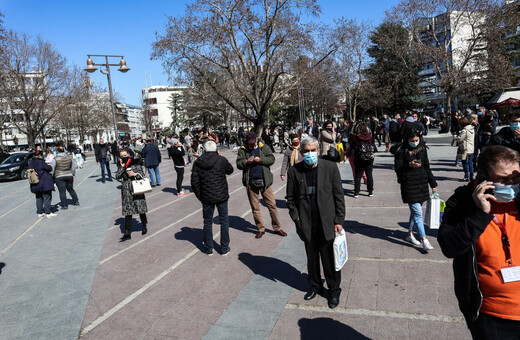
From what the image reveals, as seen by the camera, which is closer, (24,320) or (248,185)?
(24,320)

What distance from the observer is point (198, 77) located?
82.2 ft

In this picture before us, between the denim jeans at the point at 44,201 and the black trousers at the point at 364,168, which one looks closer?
the black trousers at the point at 364,168

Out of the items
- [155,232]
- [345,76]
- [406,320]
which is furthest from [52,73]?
[406,320]

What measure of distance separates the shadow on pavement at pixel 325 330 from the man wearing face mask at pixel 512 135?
426cm

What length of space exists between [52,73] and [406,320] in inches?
1464

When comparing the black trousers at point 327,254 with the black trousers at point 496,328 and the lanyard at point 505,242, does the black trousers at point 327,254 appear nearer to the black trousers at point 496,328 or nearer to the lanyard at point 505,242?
the black trousers at point 496,328

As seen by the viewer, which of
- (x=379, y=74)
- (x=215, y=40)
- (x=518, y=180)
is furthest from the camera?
(x=379, y=74)

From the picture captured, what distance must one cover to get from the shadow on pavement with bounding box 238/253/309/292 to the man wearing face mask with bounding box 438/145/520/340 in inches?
98.4

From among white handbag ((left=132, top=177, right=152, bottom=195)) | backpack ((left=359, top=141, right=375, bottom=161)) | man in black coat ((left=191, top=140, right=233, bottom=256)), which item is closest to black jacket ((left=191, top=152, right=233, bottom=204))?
man in black coat ((left=191, top=140, right=233, bottom=256))

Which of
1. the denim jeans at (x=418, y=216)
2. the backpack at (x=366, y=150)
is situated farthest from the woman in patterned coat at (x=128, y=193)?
the backpack at (x=366, y=150)

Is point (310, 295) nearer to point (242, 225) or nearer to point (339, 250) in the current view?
point (339, 250)

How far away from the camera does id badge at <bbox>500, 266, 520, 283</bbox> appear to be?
1938 mm

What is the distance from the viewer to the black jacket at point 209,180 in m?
5.63

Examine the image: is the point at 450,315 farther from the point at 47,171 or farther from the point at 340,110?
the point at 340,110
